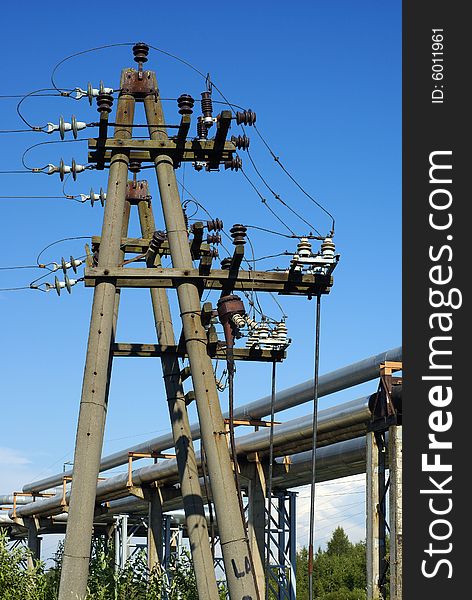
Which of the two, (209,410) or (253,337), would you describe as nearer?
(209,410)

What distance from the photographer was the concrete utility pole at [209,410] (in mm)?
13680

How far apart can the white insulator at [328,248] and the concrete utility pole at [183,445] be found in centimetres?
411

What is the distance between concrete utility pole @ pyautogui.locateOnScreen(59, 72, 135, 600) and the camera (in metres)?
14.8

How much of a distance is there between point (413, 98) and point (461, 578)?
4.44 m

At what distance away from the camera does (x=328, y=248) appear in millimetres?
14375

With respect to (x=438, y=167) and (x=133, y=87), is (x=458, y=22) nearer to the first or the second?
(x=438, y=167)

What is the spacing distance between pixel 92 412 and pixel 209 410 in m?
1.83

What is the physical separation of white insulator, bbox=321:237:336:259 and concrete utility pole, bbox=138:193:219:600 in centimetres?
411

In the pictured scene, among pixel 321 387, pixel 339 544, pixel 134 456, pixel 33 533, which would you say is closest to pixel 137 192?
pixel 321 387

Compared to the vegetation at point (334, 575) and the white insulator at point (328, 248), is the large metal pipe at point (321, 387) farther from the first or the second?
the vegetation at point (334, 575)

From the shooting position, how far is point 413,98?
10.5m

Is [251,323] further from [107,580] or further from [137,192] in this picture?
[107,580]

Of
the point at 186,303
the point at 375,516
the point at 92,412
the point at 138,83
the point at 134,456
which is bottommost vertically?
the point at 375,516

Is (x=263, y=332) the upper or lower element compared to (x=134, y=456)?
lower
